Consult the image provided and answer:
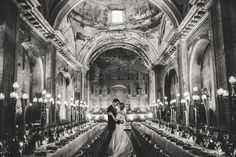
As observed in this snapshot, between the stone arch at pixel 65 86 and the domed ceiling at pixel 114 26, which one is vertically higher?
the domed ceiling at pixel 114 26

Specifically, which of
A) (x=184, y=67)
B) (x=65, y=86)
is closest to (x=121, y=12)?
(x=65, y=86)

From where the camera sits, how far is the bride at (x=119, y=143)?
7297 mm

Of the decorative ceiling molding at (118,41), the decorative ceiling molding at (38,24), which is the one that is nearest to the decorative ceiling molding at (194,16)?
the decorative ceiling molding at (38,24)

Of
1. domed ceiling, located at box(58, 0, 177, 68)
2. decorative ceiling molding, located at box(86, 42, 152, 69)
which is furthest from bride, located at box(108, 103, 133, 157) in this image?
decorative ceiling molding, located at box(86, 42, 152, 69)

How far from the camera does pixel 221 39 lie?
937 centimetres

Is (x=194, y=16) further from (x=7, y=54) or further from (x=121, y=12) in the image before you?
(x=121, y=12)

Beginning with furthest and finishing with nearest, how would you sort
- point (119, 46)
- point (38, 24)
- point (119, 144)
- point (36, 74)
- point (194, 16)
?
point (119, 46) < point (36, 74) < point (38, 24) < point (194, 16) < point (119, 144)

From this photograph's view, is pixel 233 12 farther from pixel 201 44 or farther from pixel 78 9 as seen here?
pixel 78 9

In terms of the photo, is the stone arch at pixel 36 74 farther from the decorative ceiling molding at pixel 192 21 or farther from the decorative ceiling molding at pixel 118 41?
the decorative ceiling molding at pixel 118 41

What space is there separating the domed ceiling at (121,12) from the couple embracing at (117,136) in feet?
→ 50.4

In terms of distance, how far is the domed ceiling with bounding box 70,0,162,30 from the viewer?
21672mm

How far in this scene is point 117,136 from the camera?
755 centimetres

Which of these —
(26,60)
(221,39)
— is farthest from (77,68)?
(221,39)

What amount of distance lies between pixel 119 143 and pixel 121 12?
60.5ft
